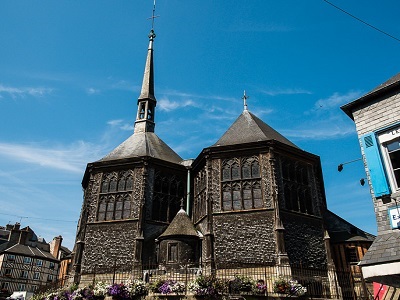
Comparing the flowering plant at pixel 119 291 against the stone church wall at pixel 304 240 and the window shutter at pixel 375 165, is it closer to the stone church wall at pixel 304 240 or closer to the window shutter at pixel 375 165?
the stone church wall at pixel 304 240

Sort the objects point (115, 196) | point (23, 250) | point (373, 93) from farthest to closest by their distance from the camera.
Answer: point (23, 250) → point (115, 196) → point (373, 93)

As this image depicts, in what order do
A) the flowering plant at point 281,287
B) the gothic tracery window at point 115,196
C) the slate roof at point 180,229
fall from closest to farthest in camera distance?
the flowering plant at point 281,287
the slate roof at point 180,229
the gothic tracery window at point 115,196

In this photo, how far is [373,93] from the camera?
11133mm

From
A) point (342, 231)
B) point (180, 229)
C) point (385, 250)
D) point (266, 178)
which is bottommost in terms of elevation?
point (385, 250)

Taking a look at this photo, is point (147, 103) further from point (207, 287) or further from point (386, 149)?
point (386, 149)

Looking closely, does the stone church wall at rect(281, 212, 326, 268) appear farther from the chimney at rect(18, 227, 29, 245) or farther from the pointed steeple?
the chimney at rect(18, 227, 29, 245)

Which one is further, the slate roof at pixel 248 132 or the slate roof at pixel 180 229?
the slate roof at pixel 248 132

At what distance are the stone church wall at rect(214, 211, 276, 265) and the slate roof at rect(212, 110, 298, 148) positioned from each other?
4.70 meters

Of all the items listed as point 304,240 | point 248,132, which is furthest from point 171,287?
point 248,132

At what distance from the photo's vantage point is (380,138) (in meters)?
10.6

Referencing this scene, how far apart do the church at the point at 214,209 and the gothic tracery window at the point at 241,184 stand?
0.19 ft

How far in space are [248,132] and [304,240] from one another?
7.61m

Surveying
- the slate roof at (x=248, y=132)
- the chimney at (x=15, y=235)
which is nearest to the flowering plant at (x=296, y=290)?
the slate roof at (x=248, y=132)

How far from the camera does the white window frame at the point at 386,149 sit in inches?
389
